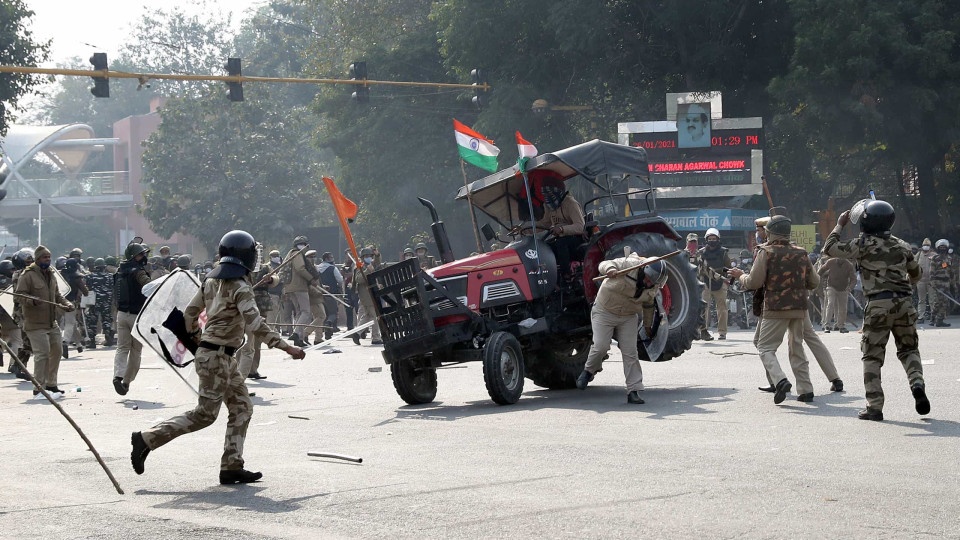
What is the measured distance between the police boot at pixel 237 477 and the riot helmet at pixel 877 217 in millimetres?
5414

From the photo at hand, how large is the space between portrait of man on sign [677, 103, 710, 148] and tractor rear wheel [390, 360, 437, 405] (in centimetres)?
2044

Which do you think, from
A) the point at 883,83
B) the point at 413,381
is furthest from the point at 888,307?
the point at 883,83

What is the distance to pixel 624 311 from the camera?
11.7m

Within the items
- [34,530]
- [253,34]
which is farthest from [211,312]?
[253,34]

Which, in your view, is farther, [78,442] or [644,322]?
[644,322]

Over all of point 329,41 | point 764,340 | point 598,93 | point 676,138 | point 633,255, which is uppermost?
point 329,41

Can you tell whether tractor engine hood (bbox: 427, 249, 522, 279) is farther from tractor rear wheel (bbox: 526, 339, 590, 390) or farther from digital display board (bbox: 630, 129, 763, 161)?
digital display board (bbox: 630, 129, 763, 161)

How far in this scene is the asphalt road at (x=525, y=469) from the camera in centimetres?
641

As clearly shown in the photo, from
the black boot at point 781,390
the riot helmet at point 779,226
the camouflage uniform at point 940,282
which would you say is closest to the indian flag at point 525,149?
the riot helmet at point 779,226

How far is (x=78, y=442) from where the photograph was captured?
33.7ft

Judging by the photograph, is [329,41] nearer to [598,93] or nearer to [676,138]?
[598,93]

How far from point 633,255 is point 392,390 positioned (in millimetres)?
3929

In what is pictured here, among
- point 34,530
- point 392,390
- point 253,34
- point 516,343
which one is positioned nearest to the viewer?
point 34,530

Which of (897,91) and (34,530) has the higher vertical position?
(897,91)
